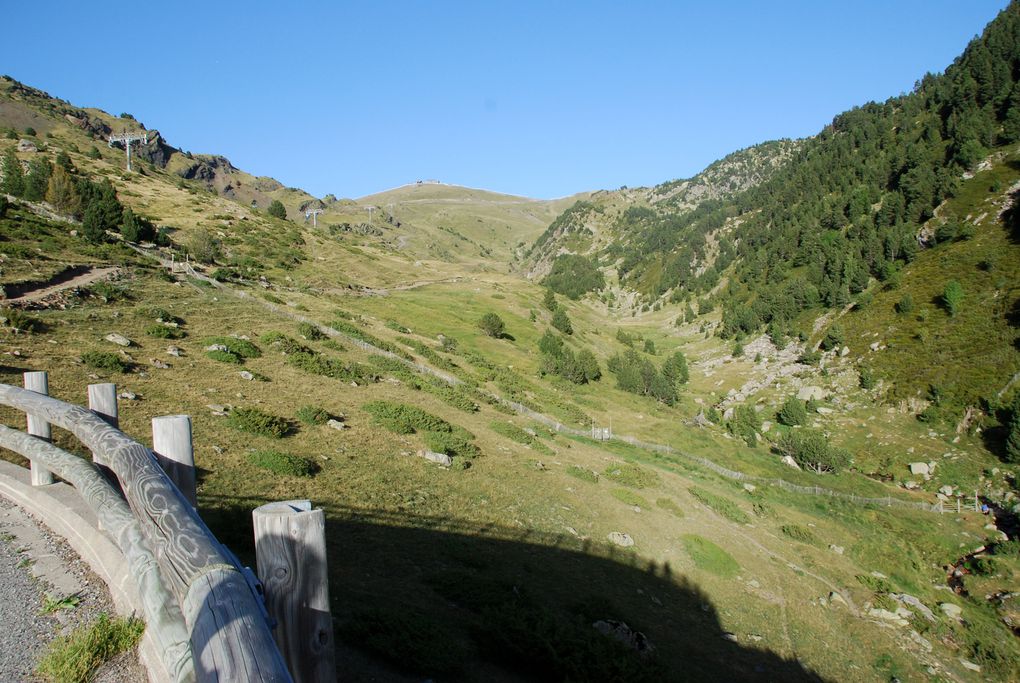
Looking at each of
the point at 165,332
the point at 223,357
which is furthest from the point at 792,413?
the point at 165,332

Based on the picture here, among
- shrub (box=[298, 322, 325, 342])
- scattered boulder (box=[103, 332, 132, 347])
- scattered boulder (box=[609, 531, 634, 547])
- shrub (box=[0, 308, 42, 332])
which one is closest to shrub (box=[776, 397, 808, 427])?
scattered boulder (box=[609, 531, 634, 547])

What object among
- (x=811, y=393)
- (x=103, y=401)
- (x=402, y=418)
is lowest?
(x=811, y=393)

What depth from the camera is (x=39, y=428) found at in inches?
303

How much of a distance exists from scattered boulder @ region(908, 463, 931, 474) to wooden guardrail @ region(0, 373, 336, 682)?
54.2 m

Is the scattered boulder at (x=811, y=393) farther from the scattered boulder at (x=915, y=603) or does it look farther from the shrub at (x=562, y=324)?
the scattered boulder at (x=915, y=603)

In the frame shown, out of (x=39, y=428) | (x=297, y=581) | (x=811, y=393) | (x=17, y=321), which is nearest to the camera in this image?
(x=297, y=581)

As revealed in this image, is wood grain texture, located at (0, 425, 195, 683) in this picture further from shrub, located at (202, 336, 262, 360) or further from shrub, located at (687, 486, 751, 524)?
shrub, located at (687, 486, 751, 524)

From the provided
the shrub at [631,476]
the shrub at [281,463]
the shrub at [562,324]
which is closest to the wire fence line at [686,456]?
the shrub at [631,476]

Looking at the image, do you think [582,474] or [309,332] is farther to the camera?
[309,332]

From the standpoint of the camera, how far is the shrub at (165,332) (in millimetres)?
26359

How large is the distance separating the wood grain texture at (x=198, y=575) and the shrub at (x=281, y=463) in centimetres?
1145

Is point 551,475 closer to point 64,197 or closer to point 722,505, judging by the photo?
point 722,505

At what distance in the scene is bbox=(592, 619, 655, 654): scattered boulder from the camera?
13.2 metres

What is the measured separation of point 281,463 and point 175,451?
11.8 m
